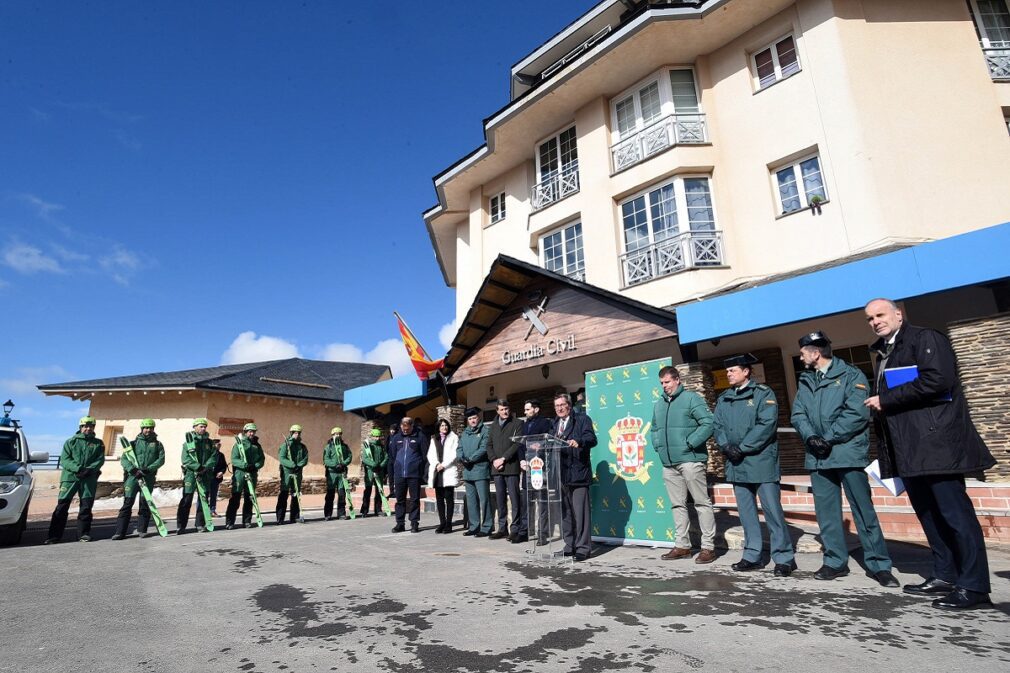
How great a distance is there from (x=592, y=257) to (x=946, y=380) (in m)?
10.2

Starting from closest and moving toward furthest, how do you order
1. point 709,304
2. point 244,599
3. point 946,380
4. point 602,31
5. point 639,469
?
point 946,380
point 244,599
point 639,469
point 709,304
point 602,31

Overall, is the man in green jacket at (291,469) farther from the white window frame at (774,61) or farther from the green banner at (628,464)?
the white window frame at (774,61)

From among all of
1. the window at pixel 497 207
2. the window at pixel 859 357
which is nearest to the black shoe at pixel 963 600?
the window at pixel 859 357

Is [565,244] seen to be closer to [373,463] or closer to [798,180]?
[798,180]

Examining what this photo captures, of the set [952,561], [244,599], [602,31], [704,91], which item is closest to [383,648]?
[244,599]

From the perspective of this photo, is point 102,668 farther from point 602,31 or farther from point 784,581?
point 602,31

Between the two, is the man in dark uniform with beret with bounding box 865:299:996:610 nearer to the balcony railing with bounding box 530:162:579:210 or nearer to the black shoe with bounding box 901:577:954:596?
the black shoe with bounding box 901:577:954:596

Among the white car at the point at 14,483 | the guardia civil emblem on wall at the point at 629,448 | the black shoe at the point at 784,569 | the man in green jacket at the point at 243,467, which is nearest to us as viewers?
the black shoe at the point at 784,569

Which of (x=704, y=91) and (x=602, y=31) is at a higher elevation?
(x=602, y=31)

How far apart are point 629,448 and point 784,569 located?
2.49m

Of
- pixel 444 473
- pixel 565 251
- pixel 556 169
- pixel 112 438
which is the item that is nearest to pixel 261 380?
pixel 112 438

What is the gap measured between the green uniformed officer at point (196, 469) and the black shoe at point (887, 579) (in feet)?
34.6

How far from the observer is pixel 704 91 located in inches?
511

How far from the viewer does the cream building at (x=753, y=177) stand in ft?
30.4
